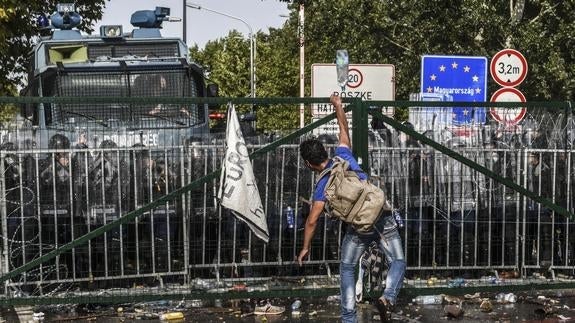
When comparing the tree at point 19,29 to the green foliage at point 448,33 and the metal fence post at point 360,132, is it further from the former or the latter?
the metal fence post at point 360,132

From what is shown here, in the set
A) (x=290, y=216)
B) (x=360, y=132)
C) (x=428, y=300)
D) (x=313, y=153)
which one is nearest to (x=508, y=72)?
(x=428, y=300)

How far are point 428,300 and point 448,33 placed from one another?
17.8m

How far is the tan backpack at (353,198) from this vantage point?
26.5 feet

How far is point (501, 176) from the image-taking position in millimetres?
10164

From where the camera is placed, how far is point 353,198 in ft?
26.5

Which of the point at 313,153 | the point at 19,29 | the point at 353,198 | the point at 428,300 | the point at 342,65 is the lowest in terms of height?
the point at 428,300

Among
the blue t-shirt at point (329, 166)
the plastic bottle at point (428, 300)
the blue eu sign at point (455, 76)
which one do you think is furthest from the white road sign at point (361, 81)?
the blue t-shirt at point (329, 166)

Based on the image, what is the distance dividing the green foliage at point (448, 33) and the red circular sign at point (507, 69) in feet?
29.0

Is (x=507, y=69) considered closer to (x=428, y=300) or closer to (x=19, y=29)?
(x=428, y=300)

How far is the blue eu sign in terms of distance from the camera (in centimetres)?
1725

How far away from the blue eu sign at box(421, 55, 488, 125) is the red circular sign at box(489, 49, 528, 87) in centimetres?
74

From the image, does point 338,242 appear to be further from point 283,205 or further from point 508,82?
point 508,82

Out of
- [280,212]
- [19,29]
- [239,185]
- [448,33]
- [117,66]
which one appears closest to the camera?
[239,185]

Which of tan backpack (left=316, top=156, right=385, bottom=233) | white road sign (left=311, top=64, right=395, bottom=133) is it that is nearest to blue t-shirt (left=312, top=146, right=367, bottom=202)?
tan backpack (left=316, top=156, right=385, bottom=233)
